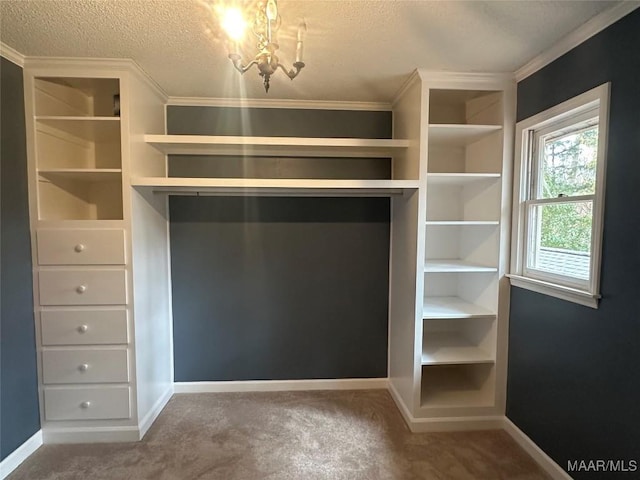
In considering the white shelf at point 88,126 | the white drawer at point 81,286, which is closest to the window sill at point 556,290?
the white drawer at point 81,286

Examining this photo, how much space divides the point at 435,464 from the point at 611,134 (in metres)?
2.04

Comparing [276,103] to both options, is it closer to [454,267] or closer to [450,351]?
[454,267]

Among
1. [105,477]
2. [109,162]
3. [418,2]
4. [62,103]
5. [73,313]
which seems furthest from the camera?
[109,162]

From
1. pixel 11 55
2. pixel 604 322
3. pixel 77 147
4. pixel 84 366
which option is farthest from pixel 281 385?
pixel 11 55

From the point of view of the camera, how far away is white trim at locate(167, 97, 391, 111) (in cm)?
266

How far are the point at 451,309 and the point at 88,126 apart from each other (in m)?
2.91

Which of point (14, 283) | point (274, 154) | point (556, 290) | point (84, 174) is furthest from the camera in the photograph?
point (274, 154)

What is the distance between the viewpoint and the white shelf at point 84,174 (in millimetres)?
2062

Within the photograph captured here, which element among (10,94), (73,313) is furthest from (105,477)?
(10,94)

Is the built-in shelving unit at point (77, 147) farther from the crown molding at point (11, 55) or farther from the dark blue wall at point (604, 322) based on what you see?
the dark blue wall at point (604, 322)

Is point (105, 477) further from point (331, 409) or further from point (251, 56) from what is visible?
point (251, 56)

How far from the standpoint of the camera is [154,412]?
2.43 meters

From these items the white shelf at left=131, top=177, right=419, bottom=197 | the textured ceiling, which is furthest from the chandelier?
the white shelf at left=131, top=177, right=419, bottom=197

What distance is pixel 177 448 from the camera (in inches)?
84.1
